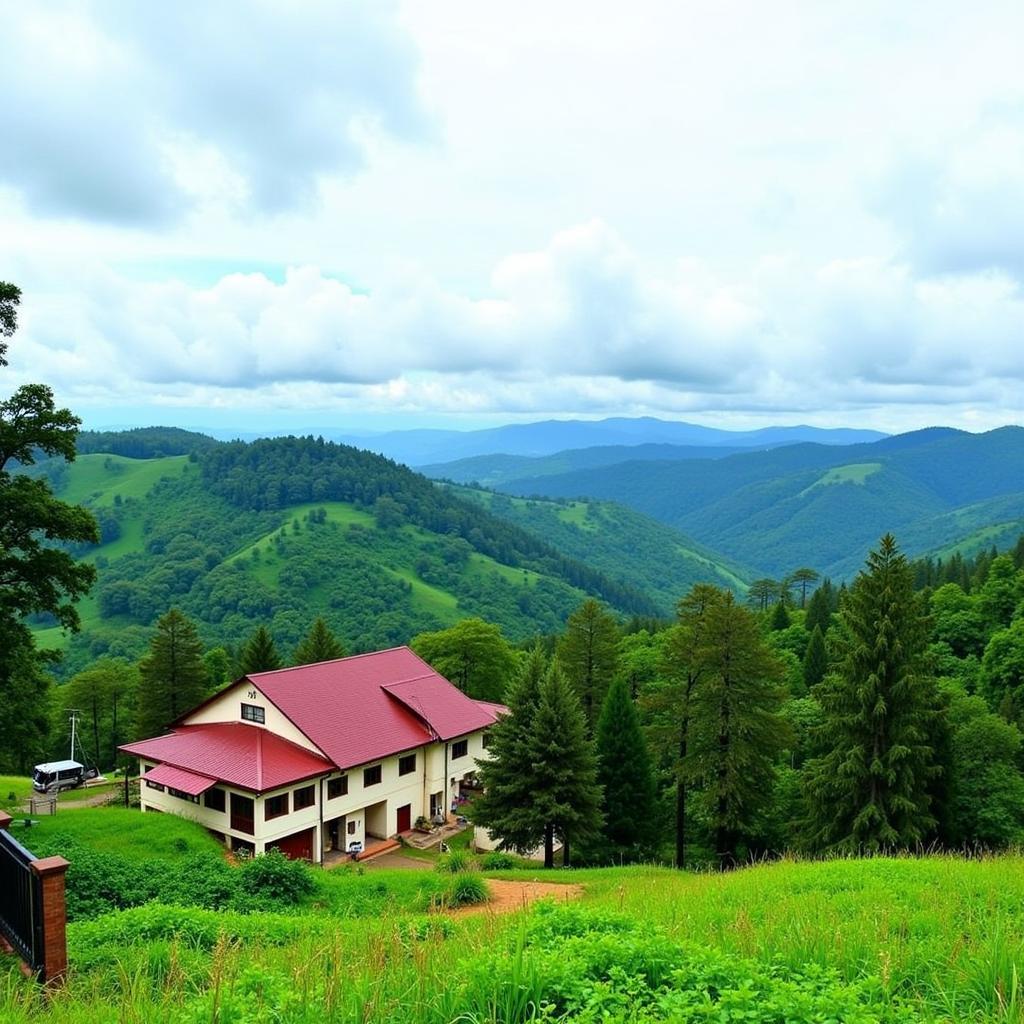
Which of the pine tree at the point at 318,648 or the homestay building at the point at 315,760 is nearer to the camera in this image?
the homestay building at the point at 315,760

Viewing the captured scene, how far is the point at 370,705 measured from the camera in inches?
1435

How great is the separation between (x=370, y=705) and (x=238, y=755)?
6.93m

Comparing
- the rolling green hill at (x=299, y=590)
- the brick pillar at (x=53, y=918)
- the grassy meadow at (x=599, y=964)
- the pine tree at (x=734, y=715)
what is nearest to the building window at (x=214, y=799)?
the pine tree at (x=734, y=715)

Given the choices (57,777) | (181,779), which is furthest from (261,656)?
(181,779)

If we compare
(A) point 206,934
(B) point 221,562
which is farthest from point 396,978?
(B) point 221,562

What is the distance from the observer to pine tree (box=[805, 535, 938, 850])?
23938 millimetres

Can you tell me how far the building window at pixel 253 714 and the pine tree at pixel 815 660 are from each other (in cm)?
4315

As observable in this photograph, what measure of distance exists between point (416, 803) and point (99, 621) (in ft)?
476

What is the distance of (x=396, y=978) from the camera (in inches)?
221

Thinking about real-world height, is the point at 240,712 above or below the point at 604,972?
below

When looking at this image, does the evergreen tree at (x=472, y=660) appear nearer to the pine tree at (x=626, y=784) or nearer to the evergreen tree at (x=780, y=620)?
the pine tree at (x=626, y=784)

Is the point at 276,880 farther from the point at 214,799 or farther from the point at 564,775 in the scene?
the point at 214,799

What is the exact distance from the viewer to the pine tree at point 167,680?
4506 centimetres

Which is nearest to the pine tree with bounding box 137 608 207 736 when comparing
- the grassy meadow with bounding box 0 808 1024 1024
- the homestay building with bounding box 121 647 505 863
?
the homestay building with bounding box 121 647 505 863
